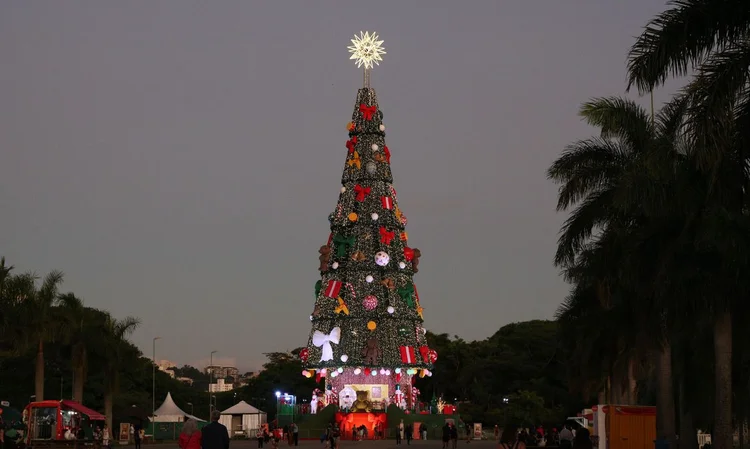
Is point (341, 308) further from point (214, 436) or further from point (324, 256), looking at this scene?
point (214, 436)

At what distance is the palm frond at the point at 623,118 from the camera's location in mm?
37594

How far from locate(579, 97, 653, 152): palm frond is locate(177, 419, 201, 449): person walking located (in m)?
22.0

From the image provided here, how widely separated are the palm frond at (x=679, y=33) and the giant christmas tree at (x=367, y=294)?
54.2 m

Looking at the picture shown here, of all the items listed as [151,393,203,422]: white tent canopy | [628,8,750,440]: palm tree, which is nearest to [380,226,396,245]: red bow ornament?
[151,393,203,422]: white tent canopy

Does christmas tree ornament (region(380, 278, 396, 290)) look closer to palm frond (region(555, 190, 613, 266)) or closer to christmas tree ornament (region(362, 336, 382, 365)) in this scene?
christmas tree ornament (region(362, 336, 382, 365))

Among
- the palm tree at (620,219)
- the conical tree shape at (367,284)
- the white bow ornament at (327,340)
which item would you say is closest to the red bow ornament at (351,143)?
the conical tree shape at (367,284)

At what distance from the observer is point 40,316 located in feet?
173

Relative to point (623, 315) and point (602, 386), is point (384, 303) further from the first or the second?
point (623, 315)

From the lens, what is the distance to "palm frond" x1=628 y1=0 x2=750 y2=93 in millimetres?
21844

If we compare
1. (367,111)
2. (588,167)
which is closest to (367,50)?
(367,111)

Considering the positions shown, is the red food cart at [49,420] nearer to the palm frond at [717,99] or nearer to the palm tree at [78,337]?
the palm tree at [78,337]

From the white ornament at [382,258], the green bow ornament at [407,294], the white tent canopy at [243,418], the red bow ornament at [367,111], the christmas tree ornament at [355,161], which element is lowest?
the white tent canopy at [243,418]

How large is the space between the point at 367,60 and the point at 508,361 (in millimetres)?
31631

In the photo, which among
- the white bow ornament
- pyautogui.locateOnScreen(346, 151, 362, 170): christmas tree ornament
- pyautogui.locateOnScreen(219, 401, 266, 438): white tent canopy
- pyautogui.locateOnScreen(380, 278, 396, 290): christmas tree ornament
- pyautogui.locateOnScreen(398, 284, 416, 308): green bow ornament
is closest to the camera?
the white bow ornament
